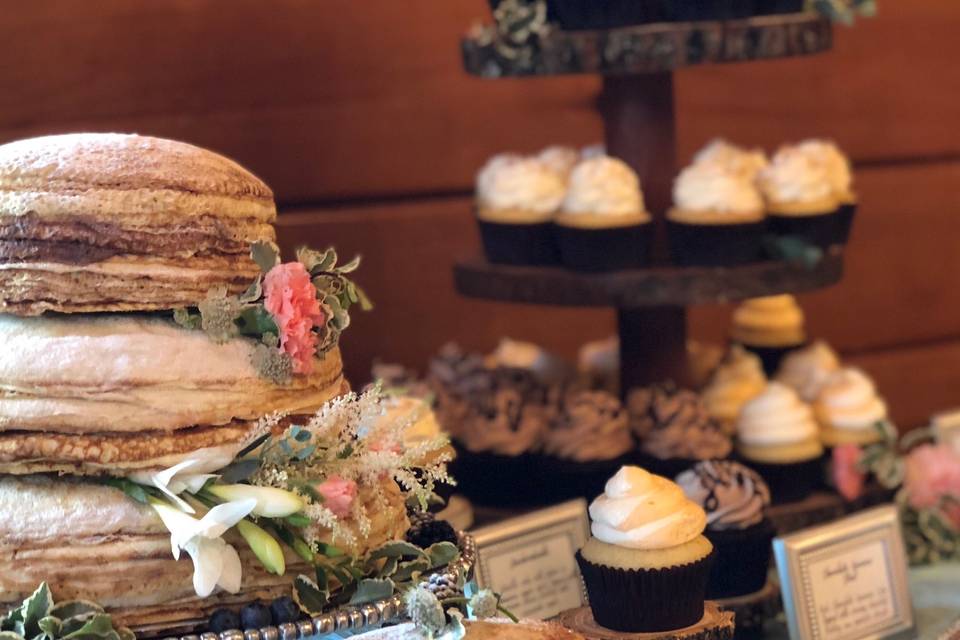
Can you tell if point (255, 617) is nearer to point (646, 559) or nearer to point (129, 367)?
point (129, 367)

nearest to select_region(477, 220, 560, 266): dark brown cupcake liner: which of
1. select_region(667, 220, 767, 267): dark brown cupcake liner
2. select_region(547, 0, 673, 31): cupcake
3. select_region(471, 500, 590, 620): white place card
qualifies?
select_region(667, 220, 767, 267): dark brown cupcake liner

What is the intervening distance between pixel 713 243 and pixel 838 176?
35cm

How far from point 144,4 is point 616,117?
769 mm

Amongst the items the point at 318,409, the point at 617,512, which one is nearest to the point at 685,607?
the point at 617,512

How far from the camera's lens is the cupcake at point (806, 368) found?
7.02ft

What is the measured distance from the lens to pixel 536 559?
5.31 ft

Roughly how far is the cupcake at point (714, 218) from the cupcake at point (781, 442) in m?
0.21

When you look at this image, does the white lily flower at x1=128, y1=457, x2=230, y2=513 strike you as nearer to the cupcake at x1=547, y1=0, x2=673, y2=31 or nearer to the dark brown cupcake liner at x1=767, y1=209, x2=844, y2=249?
the cupcake at x1=547, y1=0, x2=673, y2=31

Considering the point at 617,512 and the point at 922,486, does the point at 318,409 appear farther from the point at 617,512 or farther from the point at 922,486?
the point at 922,486

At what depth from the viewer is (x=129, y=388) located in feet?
3.43

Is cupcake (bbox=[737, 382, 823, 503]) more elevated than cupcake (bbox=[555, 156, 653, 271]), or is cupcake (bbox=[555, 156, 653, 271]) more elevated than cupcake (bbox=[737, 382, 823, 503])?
cupcake (bbox=[555, 156, 653, 271])

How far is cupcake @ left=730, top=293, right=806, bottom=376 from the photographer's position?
2395 mm

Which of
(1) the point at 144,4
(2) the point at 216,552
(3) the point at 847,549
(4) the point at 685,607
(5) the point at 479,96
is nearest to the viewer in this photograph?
(2) the point at 216,552

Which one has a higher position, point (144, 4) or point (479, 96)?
point (144, 4)
